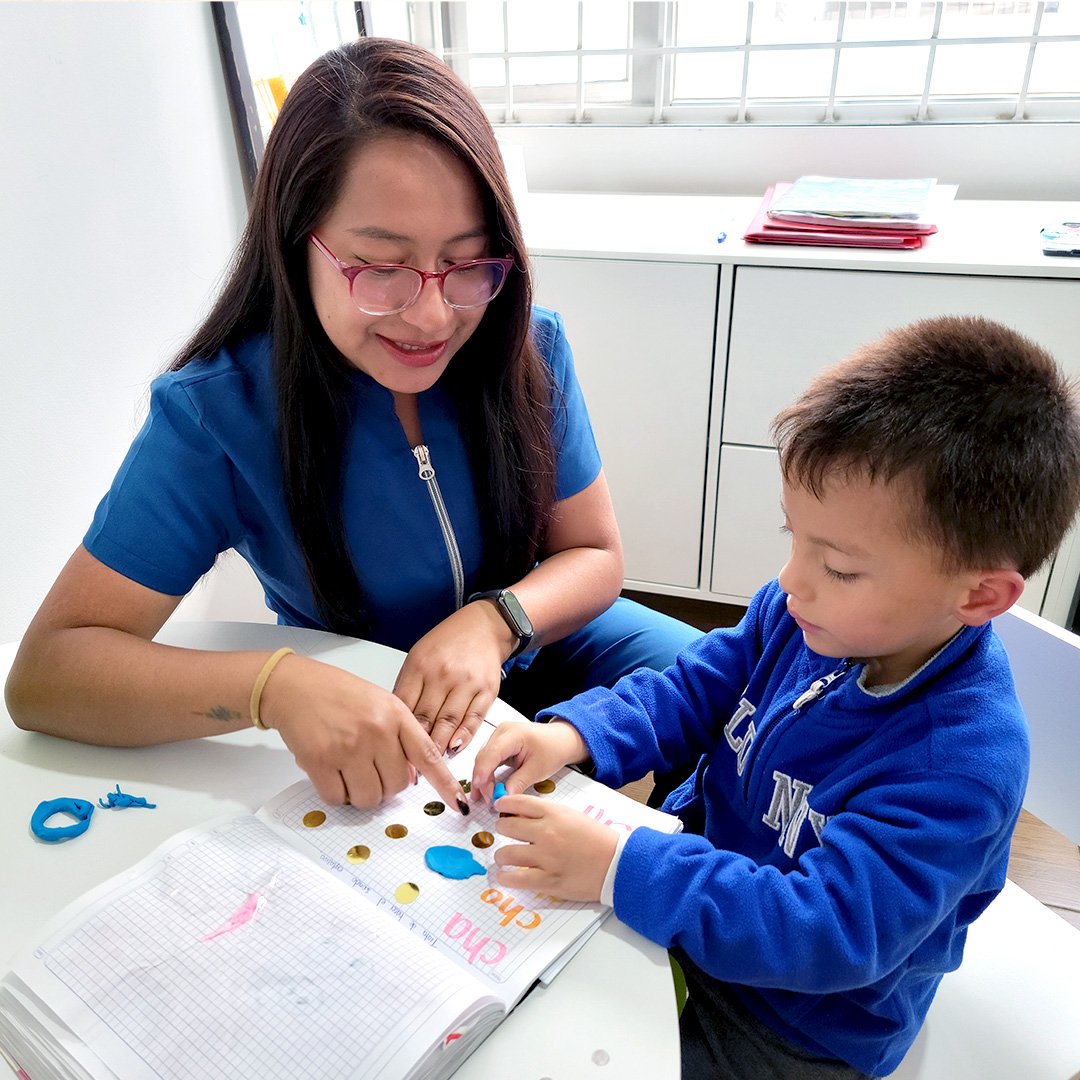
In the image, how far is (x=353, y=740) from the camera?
807mm

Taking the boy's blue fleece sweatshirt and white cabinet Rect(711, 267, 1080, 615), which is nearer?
the boy's blue fleece sweatshirt

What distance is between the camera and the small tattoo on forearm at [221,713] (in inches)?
→ 34.6

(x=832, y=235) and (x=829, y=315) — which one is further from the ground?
(x=832, y=235)

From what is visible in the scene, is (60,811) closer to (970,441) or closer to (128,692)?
(128,692)

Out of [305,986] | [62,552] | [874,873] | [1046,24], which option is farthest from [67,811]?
[1046,24]

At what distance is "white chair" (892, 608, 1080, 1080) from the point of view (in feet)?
2.77

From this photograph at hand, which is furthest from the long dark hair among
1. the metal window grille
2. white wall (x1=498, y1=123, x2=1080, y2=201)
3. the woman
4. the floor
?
the metal window grille

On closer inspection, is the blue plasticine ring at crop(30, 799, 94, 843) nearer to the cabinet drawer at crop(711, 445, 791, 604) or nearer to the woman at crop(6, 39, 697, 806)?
the woman at crop(6, 39, 697, 806)

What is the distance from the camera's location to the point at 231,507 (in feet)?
3.51

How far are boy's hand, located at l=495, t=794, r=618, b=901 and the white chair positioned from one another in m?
0.37

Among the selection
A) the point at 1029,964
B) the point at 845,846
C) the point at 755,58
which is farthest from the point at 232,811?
the point at 755,58

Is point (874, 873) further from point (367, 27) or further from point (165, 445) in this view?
point (367, 27)

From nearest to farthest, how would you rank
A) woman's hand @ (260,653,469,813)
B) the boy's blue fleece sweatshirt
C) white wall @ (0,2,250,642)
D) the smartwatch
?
the boy's blue fleece sweatshirt
woman's hand @ (260,653,469,813)
the smartwatch
white wall @ (0,2,250,642)

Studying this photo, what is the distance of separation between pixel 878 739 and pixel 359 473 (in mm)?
633
